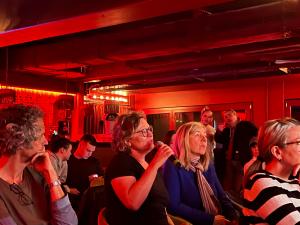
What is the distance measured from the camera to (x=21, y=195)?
1919 millimetres

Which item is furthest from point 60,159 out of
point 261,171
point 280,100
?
point 280,100

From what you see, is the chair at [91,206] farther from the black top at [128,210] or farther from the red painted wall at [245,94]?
the red painted wall at [245,94]

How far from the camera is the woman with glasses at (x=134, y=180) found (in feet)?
7.54

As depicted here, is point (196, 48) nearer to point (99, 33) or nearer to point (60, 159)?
point (99, 33)

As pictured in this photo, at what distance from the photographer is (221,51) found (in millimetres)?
6055

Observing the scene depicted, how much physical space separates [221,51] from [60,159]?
8.91 feet

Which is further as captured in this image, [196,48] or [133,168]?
[196,48]

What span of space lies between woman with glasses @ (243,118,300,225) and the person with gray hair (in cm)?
86

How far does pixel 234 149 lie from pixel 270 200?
454 centimetres

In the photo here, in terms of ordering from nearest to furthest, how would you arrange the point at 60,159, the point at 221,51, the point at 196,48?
the point at 196,48
the point at 60,159
the point at 221,51

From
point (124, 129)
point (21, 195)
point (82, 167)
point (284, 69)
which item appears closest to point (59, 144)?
point (82, 167)

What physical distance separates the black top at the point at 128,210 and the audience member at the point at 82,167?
3395 millimetres

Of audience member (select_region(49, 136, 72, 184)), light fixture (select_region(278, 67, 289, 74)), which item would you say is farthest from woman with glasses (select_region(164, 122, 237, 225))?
light fixture (select_region(278, 67, 289, 74))

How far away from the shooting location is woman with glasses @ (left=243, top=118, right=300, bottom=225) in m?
1.88
